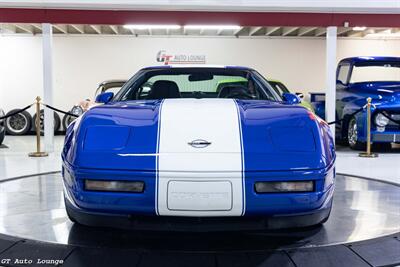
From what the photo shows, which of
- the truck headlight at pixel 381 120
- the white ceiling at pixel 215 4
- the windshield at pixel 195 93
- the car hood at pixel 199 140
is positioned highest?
the white ceiling at pixel 215 4

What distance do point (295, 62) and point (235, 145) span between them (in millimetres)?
11748

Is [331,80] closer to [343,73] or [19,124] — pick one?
[343,73]

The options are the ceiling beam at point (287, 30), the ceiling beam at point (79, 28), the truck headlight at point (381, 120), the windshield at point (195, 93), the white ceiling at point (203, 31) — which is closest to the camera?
the windshield at point (195, 93)

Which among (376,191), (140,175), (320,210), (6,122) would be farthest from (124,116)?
(6,122)

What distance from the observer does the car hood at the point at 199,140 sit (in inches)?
102

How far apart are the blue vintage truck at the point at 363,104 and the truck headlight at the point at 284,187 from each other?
5.44 metres

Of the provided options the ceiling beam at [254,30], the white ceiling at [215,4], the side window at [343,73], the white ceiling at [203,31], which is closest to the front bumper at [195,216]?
the white ceiling at [215,4]

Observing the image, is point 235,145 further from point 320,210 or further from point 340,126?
point 340,126

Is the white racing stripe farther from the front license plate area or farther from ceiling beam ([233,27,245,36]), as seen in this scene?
ceiling beam ([233,27,245,36])

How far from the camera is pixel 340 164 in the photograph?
6.95 metres

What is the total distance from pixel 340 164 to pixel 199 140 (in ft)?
15.6

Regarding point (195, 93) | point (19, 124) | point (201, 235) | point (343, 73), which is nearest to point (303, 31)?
point (343, 73)

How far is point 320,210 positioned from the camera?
274 centimetres

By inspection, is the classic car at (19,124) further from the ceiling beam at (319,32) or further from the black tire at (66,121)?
the ceiling beam at (319,32)
